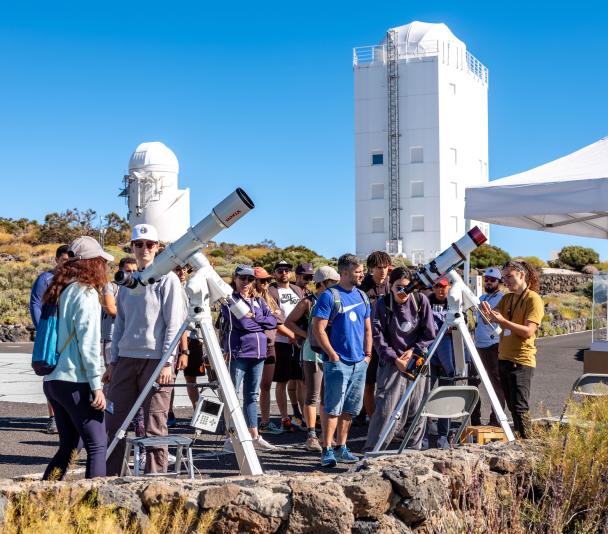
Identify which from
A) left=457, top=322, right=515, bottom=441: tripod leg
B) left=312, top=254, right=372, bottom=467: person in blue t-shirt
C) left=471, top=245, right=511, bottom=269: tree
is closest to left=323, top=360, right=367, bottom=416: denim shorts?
left=312, top=254, right=372, bottom=467: person in blue t-shirt

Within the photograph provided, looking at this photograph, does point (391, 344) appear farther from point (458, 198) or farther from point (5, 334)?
point (458, 198)

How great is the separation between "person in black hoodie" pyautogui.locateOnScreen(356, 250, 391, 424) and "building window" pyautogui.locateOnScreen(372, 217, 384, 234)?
2006 inches

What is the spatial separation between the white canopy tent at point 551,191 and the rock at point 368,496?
406 centimetres

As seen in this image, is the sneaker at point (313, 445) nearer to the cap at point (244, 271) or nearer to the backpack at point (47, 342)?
the cap at point (244, 271)

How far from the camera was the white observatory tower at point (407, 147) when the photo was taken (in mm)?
59719

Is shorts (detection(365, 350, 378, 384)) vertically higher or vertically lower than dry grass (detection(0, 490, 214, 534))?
higher

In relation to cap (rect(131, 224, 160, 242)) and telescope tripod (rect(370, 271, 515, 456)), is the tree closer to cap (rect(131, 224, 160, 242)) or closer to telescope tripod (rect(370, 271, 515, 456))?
telescope tripod (rect(370, 271, 515, 456))

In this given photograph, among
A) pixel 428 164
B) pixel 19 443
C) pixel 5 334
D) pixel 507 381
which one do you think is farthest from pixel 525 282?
pixel 428 164

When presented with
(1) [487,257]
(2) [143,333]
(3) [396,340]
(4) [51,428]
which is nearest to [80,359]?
(2) [143,333]

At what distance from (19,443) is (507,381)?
4.69 meters

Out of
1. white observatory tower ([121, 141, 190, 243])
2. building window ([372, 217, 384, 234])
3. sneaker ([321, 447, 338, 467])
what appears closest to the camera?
sneaker ([321, 447, 338, 467])

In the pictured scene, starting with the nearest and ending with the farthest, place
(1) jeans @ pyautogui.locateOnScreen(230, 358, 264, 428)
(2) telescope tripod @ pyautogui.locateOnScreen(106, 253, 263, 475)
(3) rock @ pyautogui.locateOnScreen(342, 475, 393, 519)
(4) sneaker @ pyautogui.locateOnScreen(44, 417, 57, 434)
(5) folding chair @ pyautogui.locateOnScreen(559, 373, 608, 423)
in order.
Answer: (3) rock @ pyautogui.locateOnScreen(342, 475, 393, 519) → (2) telescope tripod @ pyautogui.locateOnScreen(106, 253, 263, 475) → (5) folding chair @ pyautogui.locateOnScreen(559, 373, 608, 423) → (1) jeans @ pyautogui.locateOnScreen(230, 358, 264, 428) → (4) sneaker @ pyautogui.locateOnScreen(44, 417, 57, 434)

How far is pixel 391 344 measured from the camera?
8.26 metres

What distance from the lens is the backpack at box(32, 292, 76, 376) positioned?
5570mm
